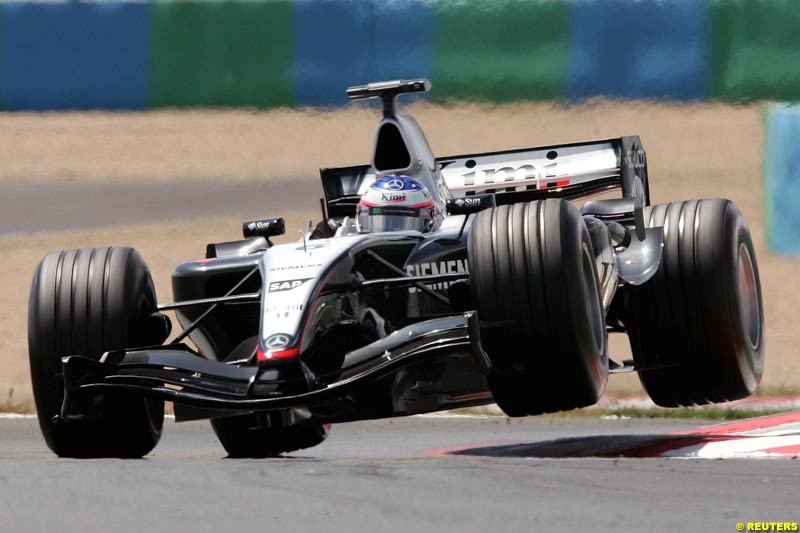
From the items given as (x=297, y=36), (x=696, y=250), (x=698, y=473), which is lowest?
(x=698, y=473)

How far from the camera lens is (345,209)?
28.5ft

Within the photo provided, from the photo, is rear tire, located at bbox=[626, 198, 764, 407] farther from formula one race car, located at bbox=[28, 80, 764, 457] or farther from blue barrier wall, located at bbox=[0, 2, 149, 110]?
blue barrier wall, located at bbox=[0, 2, 149, 110]

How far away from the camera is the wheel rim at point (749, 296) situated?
26.7ft

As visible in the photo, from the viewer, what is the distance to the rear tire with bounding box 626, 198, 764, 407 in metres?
7.76

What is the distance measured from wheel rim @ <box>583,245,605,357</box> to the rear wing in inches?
75.9

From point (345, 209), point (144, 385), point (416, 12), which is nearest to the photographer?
point (144, 385)

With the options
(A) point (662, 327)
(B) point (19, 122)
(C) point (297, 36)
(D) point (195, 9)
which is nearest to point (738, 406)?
(A) point (662, 327)

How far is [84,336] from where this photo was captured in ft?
22.5

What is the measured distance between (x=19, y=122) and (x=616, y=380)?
4.93 m

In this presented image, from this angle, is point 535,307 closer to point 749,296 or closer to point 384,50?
point 749,296

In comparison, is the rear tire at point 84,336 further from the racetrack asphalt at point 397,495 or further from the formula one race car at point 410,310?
the racetrack asphalt at point 397,495

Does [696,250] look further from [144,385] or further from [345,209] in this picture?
[144,385]

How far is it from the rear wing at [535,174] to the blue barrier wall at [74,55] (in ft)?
12.1

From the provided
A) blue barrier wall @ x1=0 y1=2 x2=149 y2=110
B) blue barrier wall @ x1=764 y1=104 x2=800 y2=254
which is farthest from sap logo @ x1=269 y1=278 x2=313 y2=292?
blue barrier wall @ x1=0 y1=2 x2=149 y2=110
